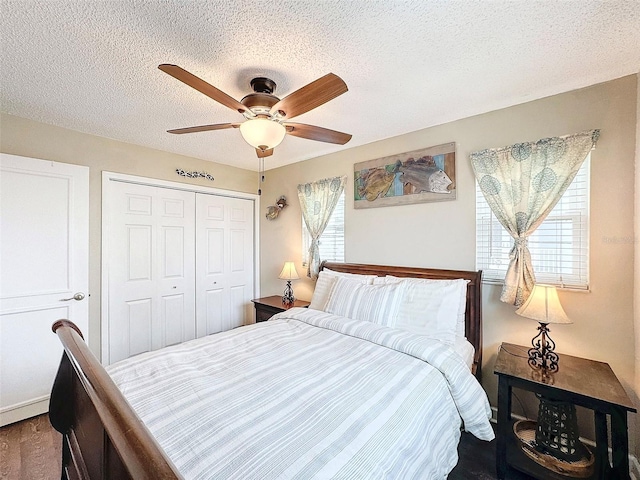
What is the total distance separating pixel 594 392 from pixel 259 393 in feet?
5.61

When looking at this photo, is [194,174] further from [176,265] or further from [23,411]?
[23,411]

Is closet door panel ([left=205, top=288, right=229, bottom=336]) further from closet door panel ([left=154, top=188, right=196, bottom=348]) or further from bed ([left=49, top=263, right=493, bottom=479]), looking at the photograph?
bed ([left=49, top=263, right=493, bottom=479])

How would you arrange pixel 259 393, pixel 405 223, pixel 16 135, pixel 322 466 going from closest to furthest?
pixel 322 466
pixel 259 393
pixel 16 135
pixel 405 223

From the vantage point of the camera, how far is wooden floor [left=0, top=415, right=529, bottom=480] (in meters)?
1.74

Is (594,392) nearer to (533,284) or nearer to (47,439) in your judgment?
(533,284)

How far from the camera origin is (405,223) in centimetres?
267

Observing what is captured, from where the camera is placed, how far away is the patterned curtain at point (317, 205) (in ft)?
10.5

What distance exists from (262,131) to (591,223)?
218cm

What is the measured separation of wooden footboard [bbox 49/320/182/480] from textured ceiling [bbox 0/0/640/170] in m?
1.49

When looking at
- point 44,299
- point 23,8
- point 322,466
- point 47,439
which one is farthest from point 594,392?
point 44,299

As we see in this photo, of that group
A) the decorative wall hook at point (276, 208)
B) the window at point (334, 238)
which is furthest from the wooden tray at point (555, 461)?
the decorative wall hook at point (276, 208)

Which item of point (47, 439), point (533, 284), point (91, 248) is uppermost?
point (91, 248)

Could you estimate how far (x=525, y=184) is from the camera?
202 centimetres

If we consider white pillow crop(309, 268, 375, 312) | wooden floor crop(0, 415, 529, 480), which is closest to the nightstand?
wooden floor crop(0, 415, 529, 480)
